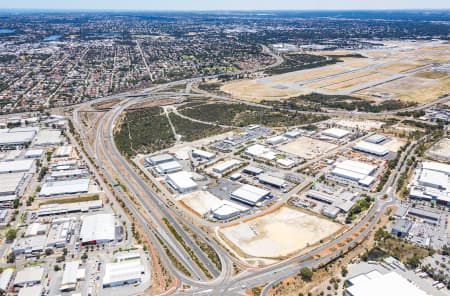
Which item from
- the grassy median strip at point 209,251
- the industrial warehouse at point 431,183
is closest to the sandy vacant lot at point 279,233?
the grassy median strip at point 209,251

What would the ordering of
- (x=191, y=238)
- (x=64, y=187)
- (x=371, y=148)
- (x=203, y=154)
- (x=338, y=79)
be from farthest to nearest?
(x=338, y=79) → (x=371, y=148) → (x=203, y=154) → (x=64, y=187) → (x=191, y=238)

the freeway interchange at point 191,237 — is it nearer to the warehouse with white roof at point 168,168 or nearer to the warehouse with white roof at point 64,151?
the warehouse with white roof at point 168,168

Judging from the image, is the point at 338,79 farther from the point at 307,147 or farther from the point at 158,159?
the point at 158,159

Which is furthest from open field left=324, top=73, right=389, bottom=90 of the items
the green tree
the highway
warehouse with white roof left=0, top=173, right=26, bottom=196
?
the green tree

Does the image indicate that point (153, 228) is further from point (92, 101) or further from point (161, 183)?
point (92, 101)

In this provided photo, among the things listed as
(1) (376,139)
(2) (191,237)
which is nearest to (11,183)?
(2) (191,237)
